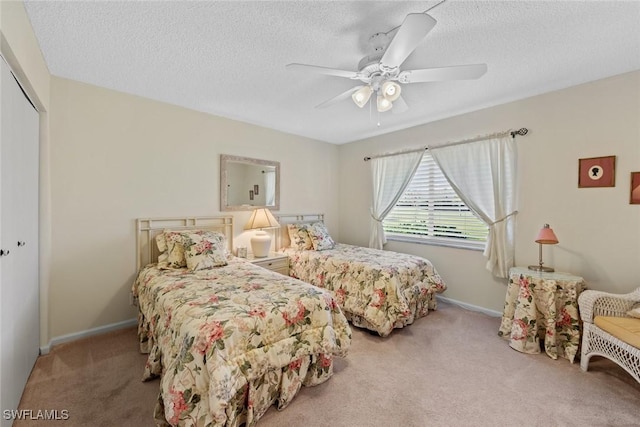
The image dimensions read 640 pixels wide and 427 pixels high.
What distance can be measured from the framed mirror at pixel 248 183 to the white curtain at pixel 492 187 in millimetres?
2447

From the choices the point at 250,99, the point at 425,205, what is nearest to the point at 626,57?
the point at 425,205

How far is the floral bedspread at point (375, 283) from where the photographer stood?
255 cm

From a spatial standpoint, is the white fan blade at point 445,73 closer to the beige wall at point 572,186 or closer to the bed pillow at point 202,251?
the beige wall at point 572,186

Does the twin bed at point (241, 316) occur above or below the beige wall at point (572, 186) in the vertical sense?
below

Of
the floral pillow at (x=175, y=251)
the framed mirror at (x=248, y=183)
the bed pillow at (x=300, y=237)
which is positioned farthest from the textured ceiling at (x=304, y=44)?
the bed pillow at (x=300, y=237)

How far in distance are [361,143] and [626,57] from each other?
2.95 m

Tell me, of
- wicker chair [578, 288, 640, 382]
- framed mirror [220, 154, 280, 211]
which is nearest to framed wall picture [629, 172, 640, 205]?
wicker chair [578, 288, 640, 382]

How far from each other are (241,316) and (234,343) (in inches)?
5.9

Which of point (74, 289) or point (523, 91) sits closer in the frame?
point (74, 289)

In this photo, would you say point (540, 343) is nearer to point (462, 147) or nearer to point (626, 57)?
point (462, 147)

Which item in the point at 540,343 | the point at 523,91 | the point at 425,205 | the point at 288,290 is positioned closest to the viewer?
the point at 288,290

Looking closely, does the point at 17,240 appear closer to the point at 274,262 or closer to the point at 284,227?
the point at 274,262

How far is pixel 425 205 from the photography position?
373cm

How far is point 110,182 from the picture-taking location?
2.61m
